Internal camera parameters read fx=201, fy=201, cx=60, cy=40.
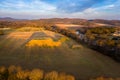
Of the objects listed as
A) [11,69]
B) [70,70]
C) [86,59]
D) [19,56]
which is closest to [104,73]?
[70,70]

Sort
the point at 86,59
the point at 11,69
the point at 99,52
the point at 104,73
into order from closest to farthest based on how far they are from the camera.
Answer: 1. the point at 11,69
2. the point at 104,73
3. the point at 86,59
4. the point at 99,52

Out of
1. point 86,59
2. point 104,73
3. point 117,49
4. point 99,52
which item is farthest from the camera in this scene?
point 99,52

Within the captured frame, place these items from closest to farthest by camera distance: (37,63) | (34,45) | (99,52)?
(37,63) → (99,52) → (34,45)

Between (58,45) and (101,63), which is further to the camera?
(58,45)

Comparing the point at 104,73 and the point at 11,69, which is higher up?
the point at 11,69

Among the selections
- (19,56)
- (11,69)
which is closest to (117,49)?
(19,56)

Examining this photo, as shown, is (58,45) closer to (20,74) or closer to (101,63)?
(101,63)

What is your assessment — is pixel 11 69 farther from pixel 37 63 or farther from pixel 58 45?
pixel 58 45

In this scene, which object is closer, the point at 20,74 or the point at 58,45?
the point at 20,74

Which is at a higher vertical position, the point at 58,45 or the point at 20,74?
the point at 20,74
